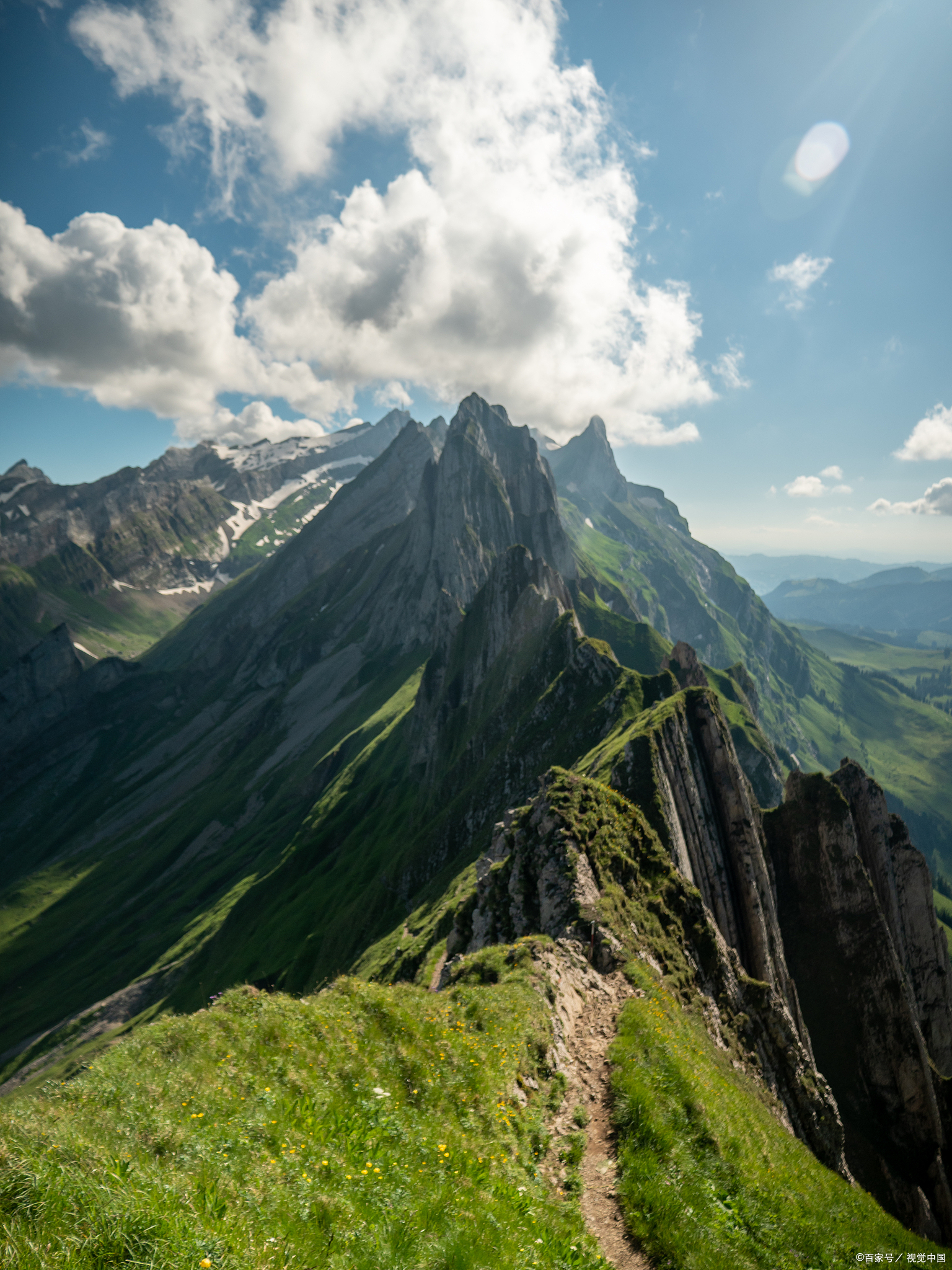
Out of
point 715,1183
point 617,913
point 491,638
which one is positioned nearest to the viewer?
point 715,1183

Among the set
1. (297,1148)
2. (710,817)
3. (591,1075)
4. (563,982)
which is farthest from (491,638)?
(297,1148)

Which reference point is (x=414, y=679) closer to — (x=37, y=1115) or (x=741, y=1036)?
(x=741, y=1036)

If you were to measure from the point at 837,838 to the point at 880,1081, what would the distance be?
2082 cm

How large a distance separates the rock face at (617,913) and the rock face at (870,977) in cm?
2032

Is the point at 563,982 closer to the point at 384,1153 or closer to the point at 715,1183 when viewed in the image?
the point at 715,1183

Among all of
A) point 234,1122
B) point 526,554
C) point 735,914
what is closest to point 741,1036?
point 735,914

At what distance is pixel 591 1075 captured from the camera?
17016 millimetres

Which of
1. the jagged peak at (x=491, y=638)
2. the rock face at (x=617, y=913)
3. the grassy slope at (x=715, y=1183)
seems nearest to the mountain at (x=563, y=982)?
the grassy slope at (x=715, y=1183)

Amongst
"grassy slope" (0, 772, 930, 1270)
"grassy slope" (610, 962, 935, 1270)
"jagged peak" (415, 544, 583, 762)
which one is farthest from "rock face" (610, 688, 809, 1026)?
"jagged peak" (415, 544, 583, 762)

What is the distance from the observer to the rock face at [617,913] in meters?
28.8

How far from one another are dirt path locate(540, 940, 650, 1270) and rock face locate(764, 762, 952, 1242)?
41.3 metres

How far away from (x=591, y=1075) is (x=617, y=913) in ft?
41.9

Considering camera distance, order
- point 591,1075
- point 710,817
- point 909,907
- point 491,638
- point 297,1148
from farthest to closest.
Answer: point 491,638 < point 909,907 < point 710,817 < point 591,1075 < point 297,1148

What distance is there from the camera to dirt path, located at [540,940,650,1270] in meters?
11.2
